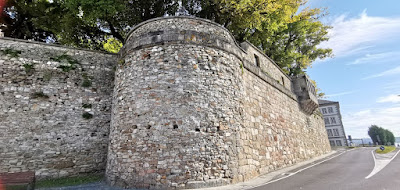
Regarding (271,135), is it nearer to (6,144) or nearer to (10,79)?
(6,144)

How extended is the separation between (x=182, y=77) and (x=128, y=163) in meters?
3.41

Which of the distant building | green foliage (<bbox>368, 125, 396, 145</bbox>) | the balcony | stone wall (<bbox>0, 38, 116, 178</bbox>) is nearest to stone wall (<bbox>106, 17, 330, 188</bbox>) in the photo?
stone wall (<bbox>0, 38, 116, 178</bbox>)

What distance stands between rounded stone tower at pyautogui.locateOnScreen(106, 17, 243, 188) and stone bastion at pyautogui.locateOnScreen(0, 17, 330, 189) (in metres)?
0.03

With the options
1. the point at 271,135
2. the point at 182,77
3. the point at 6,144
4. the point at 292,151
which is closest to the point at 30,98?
the point at 6,144

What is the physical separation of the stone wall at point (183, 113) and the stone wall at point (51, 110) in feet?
5.23

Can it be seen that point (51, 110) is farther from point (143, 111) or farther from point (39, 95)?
point (143, 111)

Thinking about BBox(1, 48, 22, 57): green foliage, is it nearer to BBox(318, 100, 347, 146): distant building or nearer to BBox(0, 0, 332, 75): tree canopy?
BBox(0, 0, 332, 75): tree canopy

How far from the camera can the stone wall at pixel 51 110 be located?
7.30 m

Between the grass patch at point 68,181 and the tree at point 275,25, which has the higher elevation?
the tree at point 275,25

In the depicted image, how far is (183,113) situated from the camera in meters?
6.59

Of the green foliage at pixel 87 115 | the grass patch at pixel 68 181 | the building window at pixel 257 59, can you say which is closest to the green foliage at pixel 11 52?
the green foliage at pixel 87 115

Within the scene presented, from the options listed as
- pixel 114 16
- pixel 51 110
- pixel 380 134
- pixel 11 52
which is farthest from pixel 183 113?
pixel 380 134

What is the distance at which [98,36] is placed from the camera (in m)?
14.4

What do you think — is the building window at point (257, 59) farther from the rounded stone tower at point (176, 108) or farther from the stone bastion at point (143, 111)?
the rounded stone tower at point (176, 108)
